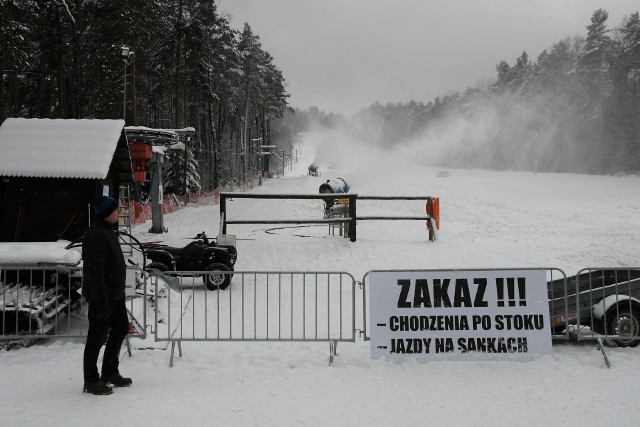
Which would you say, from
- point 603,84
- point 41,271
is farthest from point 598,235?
point 603,84

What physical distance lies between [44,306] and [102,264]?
2.31m

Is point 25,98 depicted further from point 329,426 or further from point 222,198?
point 329,426

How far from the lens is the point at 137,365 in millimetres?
6523

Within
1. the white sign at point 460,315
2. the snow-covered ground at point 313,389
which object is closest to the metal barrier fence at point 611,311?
the snow-covered ground at point 313,389

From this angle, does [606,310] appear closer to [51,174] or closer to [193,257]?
[193,257]

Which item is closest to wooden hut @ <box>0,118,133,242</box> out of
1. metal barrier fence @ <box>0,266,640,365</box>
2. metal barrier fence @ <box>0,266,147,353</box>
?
metal barrier fence @ <box>0,266,640,365</box>

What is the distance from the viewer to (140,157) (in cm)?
1684

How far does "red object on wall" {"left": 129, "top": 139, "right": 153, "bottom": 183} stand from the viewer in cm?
1675

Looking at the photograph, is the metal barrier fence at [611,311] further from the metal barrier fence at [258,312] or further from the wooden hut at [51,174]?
the wooden hut at [51,174]

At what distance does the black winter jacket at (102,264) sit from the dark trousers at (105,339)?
169mm

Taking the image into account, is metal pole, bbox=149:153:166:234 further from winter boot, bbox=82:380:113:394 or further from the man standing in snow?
winter boot, bbox=82:380:113:394

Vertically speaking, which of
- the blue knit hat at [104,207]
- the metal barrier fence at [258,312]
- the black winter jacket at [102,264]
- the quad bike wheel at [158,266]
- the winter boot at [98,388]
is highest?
the blue knit hat at [104,207]

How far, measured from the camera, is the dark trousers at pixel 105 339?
5.50 metres

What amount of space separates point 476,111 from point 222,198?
82.3 metres
